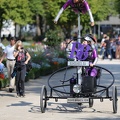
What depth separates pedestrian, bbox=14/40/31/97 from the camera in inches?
584

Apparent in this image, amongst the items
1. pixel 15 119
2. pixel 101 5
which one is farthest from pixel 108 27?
pixel 15 119

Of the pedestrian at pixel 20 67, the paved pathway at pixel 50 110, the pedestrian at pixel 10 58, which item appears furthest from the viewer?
the pedestrian at pixel 10 58

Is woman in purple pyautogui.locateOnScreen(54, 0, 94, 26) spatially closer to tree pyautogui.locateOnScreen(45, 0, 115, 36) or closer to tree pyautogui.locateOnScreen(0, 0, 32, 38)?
tree pyautogui.locateOnScreen(45, 0, 115, 36)

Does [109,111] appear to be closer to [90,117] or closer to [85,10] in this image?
[90,117]

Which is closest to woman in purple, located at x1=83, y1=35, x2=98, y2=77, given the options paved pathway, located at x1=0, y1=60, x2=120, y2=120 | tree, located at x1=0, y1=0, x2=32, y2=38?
paved pathway, located at x1=0, y1=60, x2=120, y2=120

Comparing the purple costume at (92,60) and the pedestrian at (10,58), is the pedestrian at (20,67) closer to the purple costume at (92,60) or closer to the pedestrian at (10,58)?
the pedestrian at (10,58)

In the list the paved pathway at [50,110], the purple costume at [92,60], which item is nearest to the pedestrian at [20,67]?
the paved pathway at [50,110]

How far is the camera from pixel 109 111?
1203 centimetres

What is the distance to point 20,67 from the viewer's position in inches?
584

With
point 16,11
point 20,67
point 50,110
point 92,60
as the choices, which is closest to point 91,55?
point 92,60

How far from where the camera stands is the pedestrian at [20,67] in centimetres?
1484

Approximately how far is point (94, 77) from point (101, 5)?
43.5 m

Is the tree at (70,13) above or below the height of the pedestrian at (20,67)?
above

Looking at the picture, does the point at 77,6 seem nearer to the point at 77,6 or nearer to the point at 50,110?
the point at 77,6
